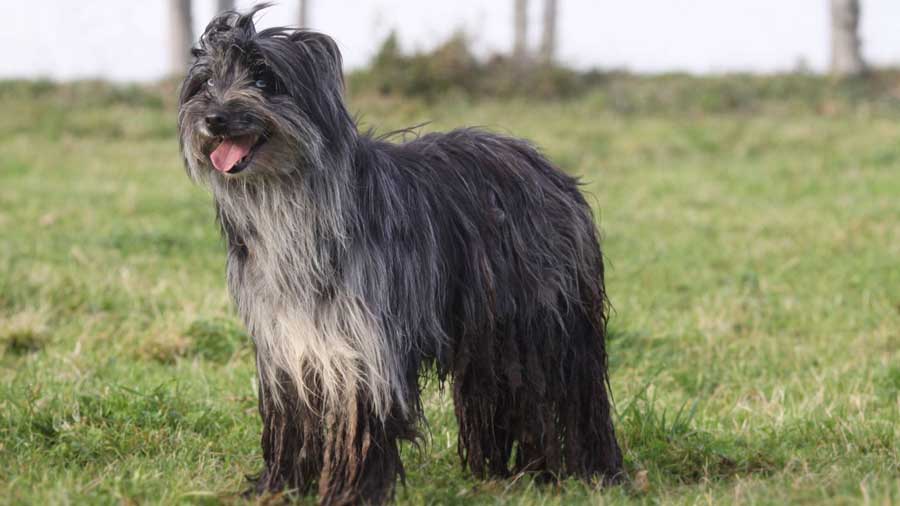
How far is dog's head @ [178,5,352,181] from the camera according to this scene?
4.20m

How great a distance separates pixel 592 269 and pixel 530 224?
430mm

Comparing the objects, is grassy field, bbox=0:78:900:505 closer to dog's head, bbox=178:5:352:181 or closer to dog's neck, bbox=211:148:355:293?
dog's neck, bbox=211:148:355:293

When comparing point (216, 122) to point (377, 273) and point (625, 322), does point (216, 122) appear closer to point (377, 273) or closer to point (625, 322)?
point (377, 273)

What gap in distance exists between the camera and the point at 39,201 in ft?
41.3

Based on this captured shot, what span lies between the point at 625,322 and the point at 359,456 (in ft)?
14.1

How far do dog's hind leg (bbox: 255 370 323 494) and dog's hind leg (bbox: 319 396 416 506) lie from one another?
4.7 inches

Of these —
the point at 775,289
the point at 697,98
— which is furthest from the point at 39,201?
the point at 697,98

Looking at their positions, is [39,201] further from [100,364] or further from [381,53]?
[381,53]

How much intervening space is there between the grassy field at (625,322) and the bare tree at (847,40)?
4.80 metres

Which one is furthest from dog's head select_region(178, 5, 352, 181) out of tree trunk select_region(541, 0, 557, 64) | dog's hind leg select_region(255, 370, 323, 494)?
tree trunk select_region(541, 0, 557, 64)

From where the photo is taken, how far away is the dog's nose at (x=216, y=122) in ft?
13.7

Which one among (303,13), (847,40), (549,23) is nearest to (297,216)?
(847,40)

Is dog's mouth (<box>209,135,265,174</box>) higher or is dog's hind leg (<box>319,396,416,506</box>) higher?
dog's mouth (<box>209,135,265,174</box>)

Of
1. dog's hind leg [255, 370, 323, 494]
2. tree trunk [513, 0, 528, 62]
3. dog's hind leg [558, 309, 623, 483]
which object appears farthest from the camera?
tree trunk [513, 0, 528, 62]
